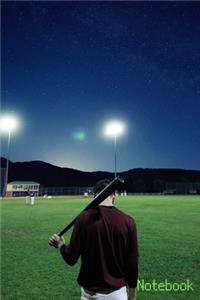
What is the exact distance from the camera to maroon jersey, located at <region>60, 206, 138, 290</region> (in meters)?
3.54

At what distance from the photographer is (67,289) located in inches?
301

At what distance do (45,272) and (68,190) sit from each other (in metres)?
75.3

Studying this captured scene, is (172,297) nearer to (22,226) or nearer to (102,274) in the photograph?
(102,274)

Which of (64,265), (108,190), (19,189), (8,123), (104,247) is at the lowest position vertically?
(64,265)

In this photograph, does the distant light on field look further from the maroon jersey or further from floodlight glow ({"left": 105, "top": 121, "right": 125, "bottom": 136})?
the maroon jersey

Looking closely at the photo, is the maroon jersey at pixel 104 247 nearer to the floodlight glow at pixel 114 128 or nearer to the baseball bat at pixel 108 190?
the baseball bat at pixel 108 190

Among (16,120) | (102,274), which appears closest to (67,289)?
(102,274)

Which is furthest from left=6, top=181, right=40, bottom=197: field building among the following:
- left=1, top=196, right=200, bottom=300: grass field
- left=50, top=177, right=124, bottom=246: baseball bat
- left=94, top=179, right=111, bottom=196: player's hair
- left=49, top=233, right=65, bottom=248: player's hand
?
left=50, top=177, right=124, bottom=246: baseball bat

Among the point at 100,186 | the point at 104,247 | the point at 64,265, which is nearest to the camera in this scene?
the point at 104,247

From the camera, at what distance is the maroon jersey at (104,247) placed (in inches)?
139

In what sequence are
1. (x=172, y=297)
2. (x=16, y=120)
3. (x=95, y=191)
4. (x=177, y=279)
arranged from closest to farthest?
1. (x=95, y=191)
2. (x=172, y=297)
3. (x=177, y=279)
4. (x=16, y=120)

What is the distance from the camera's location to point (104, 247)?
3572 millimetres

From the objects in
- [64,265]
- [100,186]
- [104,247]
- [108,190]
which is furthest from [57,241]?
[64,265]

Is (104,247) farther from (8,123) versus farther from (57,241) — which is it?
(8,123)
